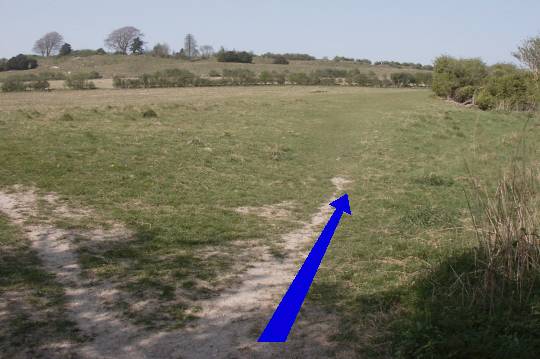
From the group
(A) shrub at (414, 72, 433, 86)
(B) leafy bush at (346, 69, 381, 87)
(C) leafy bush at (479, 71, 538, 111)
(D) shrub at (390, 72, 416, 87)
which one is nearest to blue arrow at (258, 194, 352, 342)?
(C) leafy bush at (479, 71, 538, 111)

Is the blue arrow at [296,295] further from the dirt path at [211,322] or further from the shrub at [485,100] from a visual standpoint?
Result: the shrub at [485,100]

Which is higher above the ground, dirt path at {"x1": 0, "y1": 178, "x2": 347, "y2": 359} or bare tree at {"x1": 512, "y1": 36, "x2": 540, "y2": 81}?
bare tree at {"x1": 512, "y1": 36, "x2": 540, "y2": 81}

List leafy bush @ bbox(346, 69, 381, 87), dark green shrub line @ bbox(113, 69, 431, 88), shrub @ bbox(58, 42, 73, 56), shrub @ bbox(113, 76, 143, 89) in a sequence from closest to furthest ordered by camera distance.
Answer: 1. shrub @ bbox(113, 76, 143, 89)
2. dark green shrub line @ bbox(113, 69, 431, 88)
3. leafy bush @ bbox(346, 69, 381, 87)
4. shrub @ bbox(58, 42, 73, 56)

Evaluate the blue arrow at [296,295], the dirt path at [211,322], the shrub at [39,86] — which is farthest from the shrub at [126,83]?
the dirt path at [211,322]

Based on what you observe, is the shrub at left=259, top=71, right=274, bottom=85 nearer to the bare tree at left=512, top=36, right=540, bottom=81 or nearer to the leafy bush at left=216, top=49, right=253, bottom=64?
the leafy bush at left=216, top=49, right=253, bottom=64

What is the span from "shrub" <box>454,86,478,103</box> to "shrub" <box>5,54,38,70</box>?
71.6 metres

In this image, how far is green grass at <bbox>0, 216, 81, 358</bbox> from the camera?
4.38m

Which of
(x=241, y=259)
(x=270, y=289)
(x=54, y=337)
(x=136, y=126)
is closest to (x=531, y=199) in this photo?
(x=270, y=289)

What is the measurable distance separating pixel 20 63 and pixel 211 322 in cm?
9156

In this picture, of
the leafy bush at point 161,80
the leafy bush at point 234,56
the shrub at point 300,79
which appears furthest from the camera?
the leafy bush at point 234,56

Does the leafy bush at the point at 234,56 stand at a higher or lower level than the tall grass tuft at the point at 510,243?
higher

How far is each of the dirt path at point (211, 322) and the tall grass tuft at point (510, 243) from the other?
5.29ft

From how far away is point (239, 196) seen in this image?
10266 mm

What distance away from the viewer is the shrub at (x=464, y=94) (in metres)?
39.7
